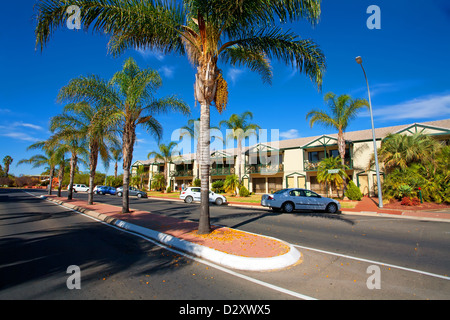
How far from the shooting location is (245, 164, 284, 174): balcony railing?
99.7 feet

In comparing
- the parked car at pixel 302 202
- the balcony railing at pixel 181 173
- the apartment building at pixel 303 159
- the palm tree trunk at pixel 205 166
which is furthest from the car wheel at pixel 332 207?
the balcony railing at pixel 181 173

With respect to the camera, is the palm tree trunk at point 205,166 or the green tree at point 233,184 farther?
the green tree at point 233,184

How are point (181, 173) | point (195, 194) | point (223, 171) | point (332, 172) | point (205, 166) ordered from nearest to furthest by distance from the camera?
point (205, 166) < point (332, 172) < point (195, 194) < point (223, 171) < point (181, 173)

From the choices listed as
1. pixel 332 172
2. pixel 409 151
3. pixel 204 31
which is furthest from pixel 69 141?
pixel 409 151

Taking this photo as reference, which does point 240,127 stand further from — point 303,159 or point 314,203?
point 314,203

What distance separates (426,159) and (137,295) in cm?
2203

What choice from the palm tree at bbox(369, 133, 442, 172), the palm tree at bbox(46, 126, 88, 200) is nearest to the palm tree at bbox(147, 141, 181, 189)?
the palm tree at bbox(46, 126, 88, 200)

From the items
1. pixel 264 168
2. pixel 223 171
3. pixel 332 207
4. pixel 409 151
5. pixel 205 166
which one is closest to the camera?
pixel 205 166

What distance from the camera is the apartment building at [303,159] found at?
955 inches

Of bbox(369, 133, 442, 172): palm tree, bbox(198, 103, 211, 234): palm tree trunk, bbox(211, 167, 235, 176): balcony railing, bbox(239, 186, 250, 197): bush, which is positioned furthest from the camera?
bbox(211, 167, 235, 176): balcony railing

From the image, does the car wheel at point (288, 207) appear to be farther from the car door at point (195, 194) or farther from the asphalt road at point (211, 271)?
the car door at point (195, 194)

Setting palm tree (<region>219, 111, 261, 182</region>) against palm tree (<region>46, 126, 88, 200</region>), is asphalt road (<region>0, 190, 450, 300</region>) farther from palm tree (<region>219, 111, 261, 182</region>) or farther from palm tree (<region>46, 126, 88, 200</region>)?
palm tree (<region>219, 111, 261, 182</region>)

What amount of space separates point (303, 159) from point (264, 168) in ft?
16.7

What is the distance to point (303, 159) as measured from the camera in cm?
2903
